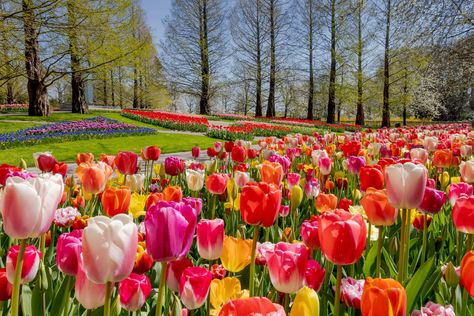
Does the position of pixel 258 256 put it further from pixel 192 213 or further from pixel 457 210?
pixel 457 210

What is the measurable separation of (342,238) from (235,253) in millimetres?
371

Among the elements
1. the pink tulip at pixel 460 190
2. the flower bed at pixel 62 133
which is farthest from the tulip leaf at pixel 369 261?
the flower bed at pixel 62 133

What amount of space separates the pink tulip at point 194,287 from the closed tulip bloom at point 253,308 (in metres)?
0.35

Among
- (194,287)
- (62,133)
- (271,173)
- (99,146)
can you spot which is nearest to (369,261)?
(271,173)

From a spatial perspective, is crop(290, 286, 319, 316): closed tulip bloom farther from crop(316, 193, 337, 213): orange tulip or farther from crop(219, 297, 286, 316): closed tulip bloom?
crop(316, 193, 337, 213): orange tulip

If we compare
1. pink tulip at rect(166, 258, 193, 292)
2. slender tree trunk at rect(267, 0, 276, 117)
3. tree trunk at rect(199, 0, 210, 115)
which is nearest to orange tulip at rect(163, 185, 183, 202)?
pink tulip at rect(166, 258, 193, 292)

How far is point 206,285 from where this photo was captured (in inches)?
36.5

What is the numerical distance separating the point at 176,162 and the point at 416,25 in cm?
1043

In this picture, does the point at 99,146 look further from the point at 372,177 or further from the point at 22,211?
the point at 22,211

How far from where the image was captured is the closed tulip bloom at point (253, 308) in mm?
554

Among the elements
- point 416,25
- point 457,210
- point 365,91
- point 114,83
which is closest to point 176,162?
point 457,210

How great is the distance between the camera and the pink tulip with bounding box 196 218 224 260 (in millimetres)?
1087

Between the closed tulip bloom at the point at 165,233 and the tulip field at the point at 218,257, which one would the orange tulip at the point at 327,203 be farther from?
the closed tulip bloom at the point at 165,233

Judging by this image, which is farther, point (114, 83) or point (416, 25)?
point (114, 83)
